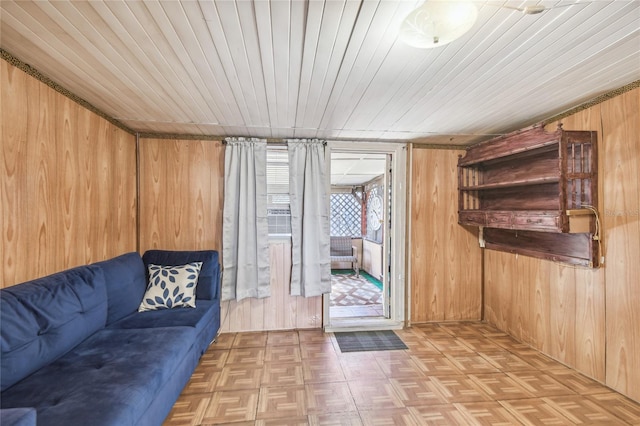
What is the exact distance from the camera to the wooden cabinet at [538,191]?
6.43ft

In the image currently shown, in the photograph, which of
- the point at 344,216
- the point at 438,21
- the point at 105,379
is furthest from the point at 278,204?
the point at 344,216

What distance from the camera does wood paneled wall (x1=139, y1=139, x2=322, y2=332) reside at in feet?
9.19

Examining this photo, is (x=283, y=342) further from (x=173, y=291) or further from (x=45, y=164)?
(x=45, y=164)

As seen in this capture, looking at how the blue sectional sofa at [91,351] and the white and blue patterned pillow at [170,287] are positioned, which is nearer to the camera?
the blue sectional sofa at [91,351]

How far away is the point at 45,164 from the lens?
5.42ft

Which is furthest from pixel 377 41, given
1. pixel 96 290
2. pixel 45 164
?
pixel 96 290

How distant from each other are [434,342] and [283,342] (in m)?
1.47

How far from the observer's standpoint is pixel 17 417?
844 mm

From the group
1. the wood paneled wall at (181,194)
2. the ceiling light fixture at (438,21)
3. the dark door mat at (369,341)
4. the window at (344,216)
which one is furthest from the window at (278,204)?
the window at (344,216)

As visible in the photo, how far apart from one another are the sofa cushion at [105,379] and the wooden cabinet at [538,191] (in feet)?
8.78

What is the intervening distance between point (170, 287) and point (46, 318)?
941mm

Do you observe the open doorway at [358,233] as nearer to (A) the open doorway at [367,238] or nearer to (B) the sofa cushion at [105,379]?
(A) the open doorway at [367,238]

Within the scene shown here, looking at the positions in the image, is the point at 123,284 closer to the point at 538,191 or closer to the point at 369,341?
the point at 369,341

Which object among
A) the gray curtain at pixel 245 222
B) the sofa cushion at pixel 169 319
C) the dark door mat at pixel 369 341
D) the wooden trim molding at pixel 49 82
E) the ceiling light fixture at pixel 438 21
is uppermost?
the wooden trim molding at pixel 49 82
